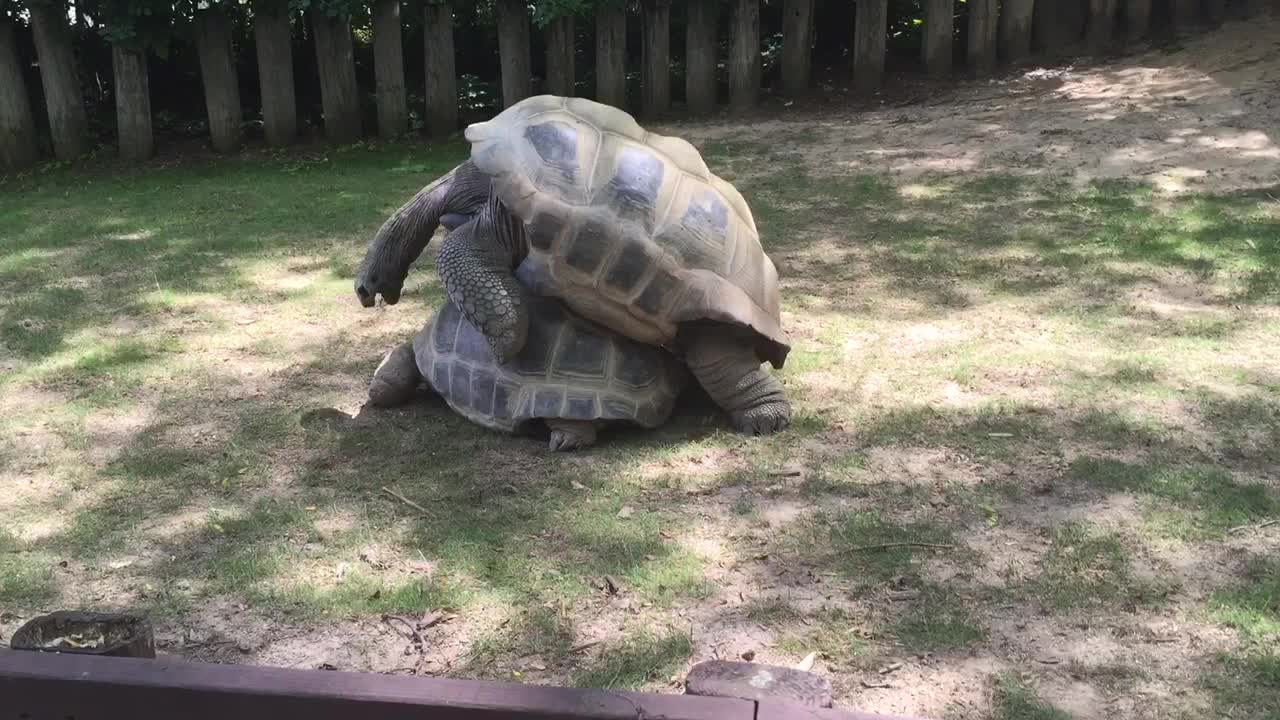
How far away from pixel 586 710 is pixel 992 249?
450 centimetres

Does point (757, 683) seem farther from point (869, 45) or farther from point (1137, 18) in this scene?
point (1137, 18)

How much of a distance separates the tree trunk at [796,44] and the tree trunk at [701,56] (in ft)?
1.85

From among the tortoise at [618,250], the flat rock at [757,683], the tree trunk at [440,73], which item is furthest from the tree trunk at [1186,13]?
the flat rock at [757,683]

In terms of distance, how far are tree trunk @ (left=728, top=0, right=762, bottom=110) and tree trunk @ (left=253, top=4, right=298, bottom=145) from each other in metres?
3.28

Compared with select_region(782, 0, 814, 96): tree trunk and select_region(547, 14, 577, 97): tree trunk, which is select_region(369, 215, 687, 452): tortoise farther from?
select_region(782, 0, 814, 96): tree trunk

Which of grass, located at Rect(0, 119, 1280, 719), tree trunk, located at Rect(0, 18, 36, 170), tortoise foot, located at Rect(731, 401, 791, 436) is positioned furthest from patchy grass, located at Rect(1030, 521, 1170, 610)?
tree trunk, located at Rect(0, 18, 36, 170)

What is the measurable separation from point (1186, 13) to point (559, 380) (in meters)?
7.23

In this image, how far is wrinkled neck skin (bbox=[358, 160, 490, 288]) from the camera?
383 centimetres

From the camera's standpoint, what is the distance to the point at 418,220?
3.89m

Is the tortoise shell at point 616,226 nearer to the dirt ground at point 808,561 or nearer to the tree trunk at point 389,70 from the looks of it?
the dirt ground at point 808,561

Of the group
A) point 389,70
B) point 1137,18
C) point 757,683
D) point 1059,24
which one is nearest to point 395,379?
point 757,683

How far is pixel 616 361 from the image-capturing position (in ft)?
12.0

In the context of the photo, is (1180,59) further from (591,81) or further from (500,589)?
(500,589)

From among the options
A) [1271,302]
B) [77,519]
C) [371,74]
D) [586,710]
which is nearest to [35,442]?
[77,519]
